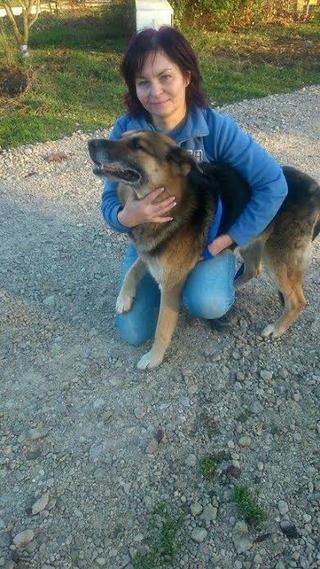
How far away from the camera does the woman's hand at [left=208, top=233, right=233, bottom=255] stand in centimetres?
280

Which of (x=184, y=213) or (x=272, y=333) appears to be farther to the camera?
(x=272, y=333)

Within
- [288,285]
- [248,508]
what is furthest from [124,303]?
[248,508]

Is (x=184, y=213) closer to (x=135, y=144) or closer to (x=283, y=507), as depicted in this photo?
(x=135, y=144)

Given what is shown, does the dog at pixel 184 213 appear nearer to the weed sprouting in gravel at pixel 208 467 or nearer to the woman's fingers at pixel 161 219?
the woman's fingers at pixel 161 219

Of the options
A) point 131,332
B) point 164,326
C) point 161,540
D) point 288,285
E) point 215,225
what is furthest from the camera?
point 131,332

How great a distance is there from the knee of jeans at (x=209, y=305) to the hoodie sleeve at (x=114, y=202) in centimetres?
59

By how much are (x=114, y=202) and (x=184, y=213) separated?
46 centimetres

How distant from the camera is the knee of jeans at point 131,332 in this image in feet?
10.3

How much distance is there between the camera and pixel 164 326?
291 centimetres

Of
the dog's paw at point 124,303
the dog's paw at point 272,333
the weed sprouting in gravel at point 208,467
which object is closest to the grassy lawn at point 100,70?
the dog's paw at point 124,303

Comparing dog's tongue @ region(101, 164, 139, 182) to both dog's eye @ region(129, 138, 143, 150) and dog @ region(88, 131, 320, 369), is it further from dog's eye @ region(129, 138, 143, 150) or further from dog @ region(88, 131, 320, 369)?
dog's eye @ region(129, 138, 143, 150)

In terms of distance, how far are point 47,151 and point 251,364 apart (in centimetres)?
390

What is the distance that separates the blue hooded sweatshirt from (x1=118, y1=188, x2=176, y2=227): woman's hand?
145 mm

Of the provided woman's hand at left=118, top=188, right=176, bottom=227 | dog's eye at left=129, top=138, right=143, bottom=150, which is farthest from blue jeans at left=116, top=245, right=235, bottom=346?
dog's eye at left=129, top=138, right=143, bottom=150
